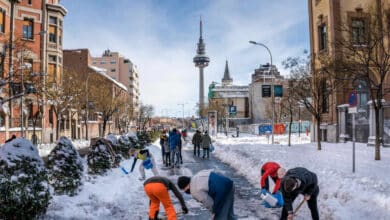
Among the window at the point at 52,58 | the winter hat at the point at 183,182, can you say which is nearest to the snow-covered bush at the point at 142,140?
the window at the point at 52,58

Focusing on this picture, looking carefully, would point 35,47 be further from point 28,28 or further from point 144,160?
point 144,160

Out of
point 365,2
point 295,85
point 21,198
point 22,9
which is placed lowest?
point 21,198

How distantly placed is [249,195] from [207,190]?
4766mm

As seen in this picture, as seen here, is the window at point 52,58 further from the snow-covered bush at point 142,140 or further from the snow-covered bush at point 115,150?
the snow-covered bush at point 115,150

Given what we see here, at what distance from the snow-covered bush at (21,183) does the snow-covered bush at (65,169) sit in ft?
4.82

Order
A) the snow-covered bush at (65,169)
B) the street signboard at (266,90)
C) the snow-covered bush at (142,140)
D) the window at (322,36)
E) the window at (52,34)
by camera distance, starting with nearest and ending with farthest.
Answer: the snow-covered bush at (65,169) < the snow-covered bush at (142,140) < the street signboard at (266,90) < the window at (322,36) < the window at (52,34)

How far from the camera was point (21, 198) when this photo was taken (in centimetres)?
584

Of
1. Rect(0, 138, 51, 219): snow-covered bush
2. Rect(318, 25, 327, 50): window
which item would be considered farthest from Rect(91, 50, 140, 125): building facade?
Rect(0, 138, 51, 219): snow-covered bush

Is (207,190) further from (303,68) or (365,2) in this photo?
(365,2)

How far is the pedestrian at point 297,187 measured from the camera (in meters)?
5.52

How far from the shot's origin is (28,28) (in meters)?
37.6

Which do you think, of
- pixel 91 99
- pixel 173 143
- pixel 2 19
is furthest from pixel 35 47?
pixel 173 143

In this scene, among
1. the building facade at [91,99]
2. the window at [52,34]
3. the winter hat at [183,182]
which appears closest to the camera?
the winter hat at [183,182]

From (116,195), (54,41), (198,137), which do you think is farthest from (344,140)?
(54,41)
